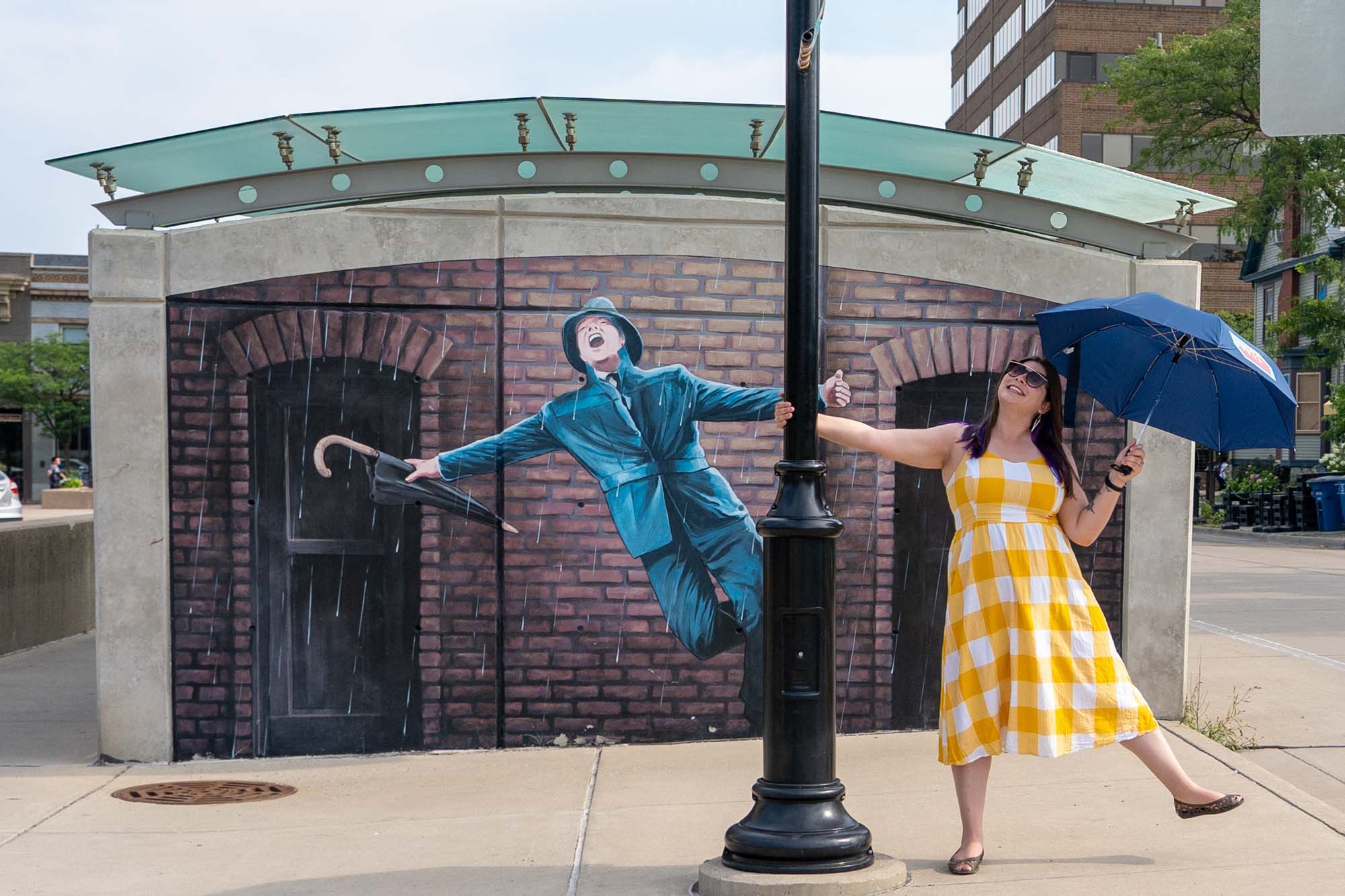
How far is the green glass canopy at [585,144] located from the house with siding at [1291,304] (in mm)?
31713

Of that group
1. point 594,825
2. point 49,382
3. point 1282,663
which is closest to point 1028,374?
point 594,825

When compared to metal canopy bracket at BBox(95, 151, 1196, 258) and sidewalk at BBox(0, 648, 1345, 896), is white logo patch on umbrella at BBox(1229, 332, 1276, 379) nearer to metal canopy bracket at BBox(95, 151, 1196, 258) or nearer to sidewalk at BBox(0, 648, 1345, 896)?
sidewalk at BBox(0, 648, 1345, 896)

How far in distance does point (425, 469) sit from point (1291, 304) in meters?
36.6

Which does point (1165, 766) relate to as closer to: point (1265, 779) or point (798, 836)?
point (798, 836)

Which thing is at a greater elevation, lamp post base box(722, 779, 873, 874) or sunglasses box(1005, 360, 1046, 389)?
sunglasses box(1005, 360, 1046, 389)

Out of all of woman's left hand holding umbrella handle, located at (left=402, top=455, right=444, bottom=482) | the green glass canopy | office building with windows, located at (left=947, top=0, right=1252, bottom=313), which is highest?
office building with windows, located at (left=947, top=0, right=1252, bottom=313)

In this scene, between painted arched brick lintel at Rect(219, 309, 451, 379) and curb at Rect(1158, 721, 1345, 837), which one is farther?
painted arched brick lintel at Rect(219, 309, 451, 379)

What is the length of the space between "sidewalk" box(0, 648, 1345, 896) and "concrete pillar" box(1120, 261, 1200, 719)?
23.5 inches

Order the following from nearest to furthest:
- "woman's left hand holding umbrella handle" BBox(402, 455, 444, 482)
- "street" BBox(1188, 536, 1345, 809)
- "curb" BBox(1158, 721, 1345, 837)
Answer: "curb" BBox(1158, 721, 1345, 837), "woman's left hand holding umbrella handle" BBox(402, 455, 444, 482), "street" BBox(1188, 536, 1345, 809)

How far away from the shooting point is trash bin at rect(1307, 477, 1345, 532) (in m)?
30.6

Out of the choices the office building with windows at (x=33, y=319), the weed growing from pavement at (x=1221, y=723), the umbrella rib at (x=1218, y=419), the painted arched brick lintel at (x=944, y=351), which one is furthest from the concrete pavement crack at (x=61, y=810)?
the office building with windows at (x=33, y=319)

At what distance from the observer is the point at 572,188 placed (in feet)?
24.9

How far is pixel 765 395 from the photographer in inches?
295

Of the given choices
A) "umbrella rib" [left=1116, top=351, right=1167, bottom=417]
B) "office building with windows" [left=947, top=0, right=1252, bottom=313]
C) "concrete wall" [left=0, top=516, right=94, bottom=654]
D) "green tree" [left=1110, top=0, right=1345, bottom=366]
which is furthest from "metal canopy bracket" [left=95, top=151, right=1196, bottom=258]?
"office building with windows" [left=947, top=0, right=1252, bottom=313]
